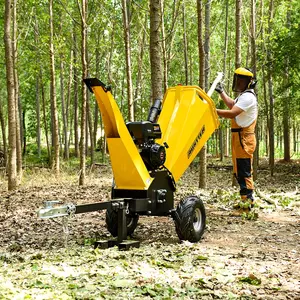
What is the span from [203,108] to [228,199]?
3.66m

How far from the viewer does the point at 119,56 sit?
30781 mm

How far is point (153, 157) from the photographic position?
6.00 meters

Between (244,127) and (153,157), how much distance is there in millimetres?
2504

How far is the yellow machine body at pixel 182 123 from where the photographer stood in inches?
258

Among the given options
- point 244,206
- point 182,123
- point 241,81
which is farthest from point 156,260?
point 241,81

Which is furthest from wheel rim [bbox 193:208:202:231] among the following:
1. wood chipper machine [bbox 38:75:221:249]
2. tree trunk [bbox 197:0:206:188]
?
tree trunk [bbox 197:0:206:188]

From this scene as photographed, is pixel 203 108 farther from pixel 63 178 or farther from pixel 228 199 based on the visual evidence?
pixel 63 178

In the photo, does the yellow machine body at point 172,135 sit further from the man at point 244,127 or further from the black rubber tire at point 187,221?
the man at point 244,127

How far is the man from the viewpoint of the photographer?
25.5ft

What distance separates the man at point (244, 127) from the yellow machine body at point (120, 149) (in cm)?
243

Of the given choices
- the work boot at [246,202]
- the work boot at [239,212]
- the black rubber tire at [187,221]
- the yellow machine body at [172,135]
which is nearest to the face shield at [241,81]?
the yellow machine body at [172,135]

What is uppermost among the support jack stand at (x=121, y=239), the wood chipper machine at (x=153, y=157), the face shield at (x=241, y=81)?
the face shield at (x=241, y=81)

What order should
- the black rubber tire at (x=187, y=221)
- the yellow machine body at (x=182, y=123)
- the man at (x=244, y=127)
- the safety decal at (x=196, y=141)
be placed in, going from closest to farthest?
1. the black rubber tire at (x=187, y=221)
2. the yellow machine body at (x=182, y=123)
3. the safety decal at (x=196, y=141)
4. the man at (x=244, y=127)

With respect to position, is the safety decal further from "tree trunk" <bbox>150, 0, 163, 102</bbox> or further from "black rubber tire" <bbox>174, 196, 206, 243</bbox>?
"tree trunk" <bbox>150, 0, 163, 102</bbox>
